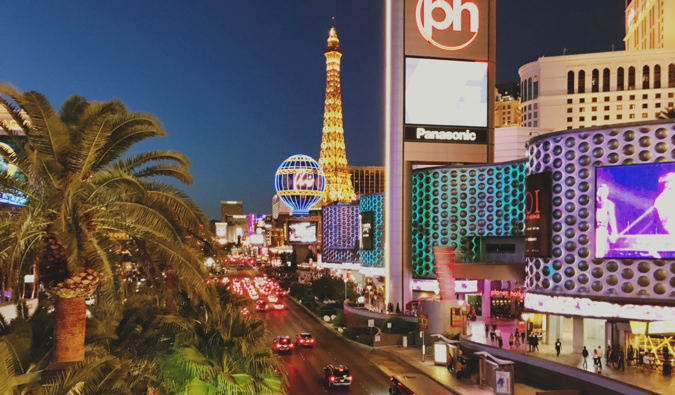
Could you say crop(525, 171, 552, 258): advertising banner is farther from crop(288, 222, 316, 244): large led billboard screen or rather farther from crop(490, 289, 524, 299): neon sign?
crop(288, 222, 316, 244): large led billboard screen

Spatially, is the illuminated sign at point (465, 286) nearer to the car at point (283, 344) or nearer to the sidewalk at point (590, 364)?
the sidewalk at point (590, 364)

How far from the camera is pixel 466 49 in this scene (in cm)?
5128

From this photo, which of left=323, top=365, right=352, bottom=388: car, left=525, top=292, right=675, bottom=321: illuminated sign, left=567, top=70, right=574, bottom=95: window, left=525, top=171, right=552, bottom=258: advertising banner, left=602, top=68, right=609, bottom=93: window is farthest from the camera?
left=567, top=70, right=574, bottom=95: window

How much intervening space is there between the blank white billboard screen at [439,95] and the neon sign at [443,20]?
1.74 m

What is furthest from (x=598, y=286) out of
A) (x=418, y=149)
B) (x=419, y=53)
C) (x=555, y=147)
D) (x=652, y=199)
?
(x=419, y=53)

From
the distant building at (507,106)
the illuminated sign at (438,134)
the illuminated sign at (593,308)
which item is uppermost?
the distant building at (507,106)

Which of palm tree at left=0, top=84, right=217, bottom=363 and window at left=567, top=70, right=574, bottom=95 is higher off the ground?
window at left=567, top=70, right=574, bottom=95

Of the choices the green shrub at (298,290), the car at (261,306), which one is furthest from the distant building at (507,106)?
the car at (261,306)

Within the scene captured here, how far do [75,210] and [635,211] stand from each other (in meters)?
23.6

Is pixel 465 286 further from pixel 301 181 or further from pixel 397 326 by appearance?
pixel 301 181

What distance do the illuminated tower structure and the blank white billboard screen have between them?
269 ft

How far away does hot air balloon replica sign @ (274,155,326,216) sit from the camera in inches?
5032

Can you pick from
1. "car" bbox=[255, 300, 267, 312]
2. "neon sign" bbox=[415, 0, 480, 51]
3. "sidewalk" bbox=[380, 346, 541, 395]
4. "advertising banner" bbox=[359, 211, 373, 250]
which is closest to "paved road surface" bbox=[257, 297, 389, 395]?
"sidewalk" bbox=[380, 346, 541, 395]

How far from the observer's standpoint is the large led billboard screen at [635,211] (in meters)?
27.5
